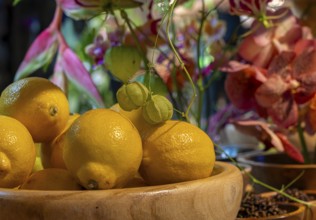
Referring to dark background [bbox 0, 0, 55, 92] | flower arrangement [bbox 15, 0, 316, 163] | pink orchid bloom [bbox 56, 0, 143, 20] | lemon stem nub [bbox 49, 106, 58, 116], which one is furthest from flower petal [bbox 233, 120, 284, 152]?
dark background [bbox 0, 0, 55, 92]

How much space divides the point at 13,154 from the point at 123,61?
0.87 feet

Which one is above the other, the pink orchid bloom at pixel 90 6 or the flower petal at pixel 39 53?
the pink orchid bloom at pixel 90 6

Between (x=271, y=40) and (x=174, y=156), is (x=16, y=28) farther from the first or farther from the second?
(x=174, y=156)

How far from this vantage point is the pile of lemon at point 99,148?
442 millimetres

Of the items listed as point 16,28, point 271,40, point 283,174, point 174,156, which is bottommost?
point 16,28

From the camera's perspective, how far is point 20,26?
3221 mm

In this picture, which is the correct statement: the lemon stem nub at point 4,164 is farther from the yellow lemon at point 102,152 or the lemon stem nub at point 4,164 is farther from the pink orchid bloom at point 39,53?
the pink orchid bloom at point 39,53

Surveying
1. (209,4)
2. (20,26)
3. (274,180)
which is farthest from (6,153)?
(20,26)

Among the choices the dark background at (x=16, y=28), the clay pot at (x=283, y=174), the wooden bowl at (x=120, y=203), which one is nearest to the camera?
the wooden bowl at (x=120, y=203)

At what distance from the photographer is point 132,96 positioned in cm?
47

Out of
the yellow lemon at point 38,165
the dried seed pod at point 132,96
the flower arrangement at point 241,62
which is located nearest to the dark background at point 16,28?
the flower arrangement at point 241,62

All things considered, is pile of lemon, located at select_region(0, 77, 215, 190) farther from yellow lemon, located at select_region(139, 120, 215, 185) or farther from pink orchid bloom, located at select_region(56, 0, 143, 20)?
pink orchid bloom, located at select_region(56, 0, 143, 20)

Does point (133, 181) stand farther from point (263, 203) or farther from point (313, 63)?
point (313, 63)

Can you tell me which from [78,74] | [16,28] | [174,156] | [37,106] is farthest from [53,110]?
[16,28]
